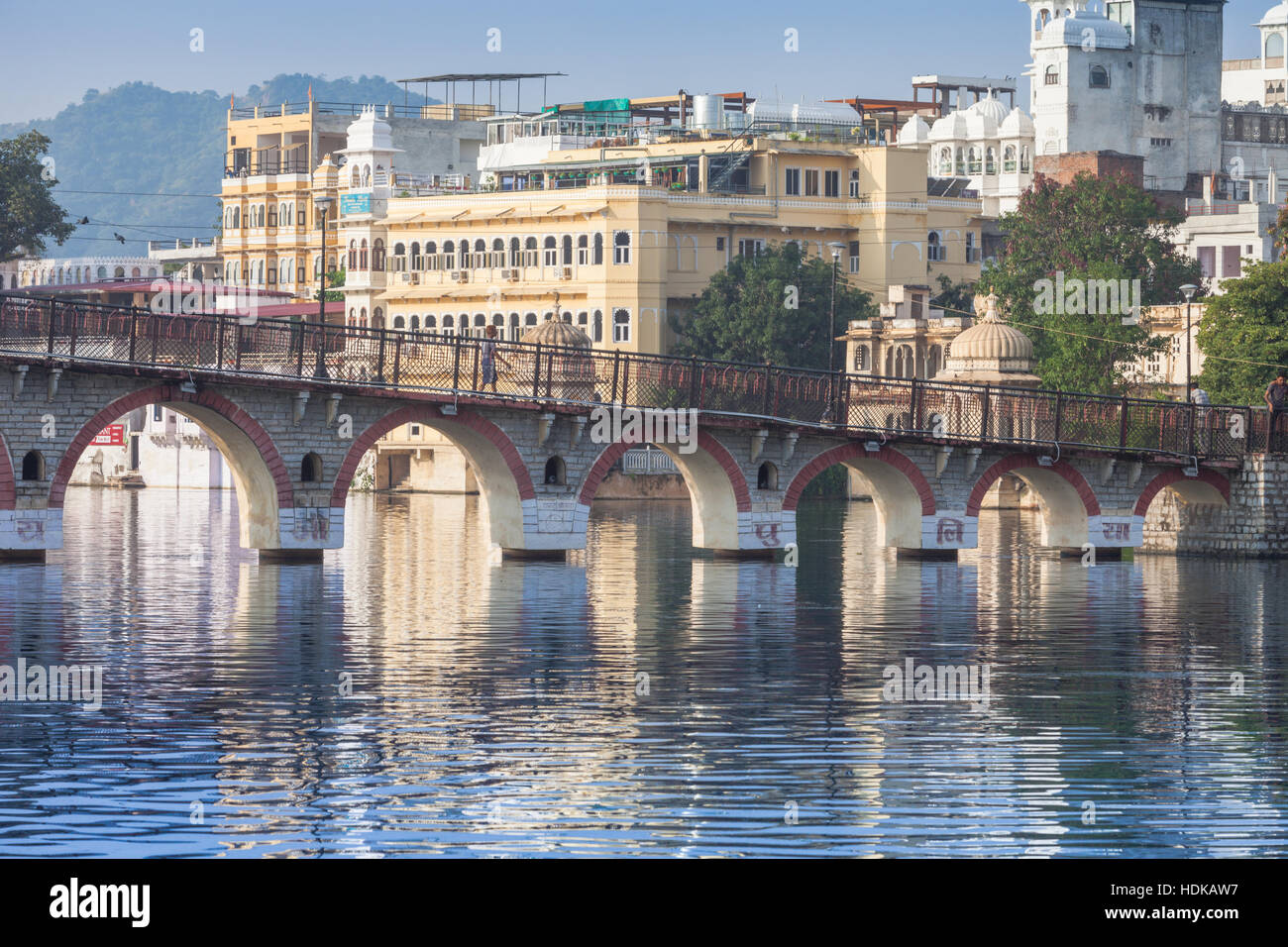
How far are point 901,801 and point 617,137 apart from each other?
90318 millimetres

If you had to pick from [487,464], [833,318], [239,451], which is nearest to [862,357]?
[833,318]

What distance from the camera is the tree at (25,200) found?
11775 centimetres

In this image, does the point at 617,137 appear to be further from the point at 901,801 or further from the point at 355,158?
the point at 901,801

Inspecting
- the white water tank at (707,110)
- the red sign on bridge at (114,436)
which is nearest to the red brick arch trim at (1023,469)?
the white water tank at (707,110)

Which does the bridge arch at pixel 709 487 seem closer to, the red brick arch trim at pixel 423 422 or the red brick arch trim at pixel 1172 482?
the red brick arch trim at pixel 423 422

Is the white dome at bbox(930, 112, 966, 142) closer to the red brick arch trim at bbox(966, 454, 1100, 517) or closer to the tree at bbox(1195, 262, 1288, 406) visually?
the tree at bbox(1195, 262, 1288, 406)

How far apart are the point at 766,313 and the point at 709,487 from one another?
42.6 m

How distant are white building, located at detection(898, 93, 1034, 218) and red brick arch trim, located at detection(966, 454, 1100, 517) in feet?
266

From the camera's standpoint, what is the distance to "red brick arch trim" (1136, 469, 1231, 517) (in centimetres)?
6091

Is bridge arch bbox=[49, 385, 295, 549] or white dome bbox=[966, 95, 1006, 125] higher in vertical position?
white dome bbox=[966, 95, 1006, 125]

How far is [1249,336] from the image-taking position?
7506 cm

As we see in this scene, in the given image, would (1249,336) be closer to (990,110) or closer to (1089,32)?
(1089,32)

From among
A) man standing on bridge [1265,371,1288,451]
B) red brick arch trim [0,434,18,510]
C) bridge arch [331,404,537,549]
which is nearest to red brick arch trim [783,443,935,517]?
bridge arch [331,404,537,549]
